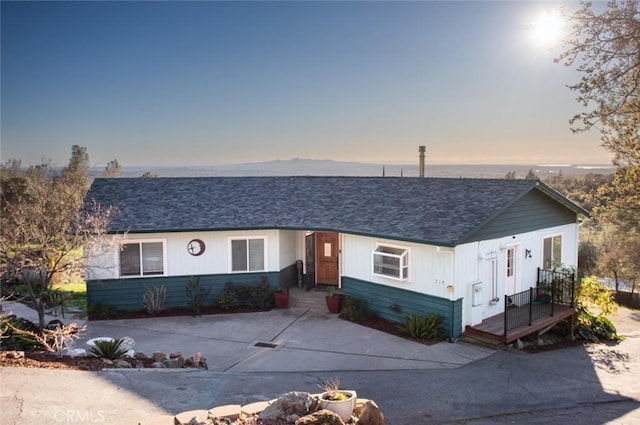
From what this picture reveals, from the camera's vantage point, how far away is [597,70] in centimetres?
1324

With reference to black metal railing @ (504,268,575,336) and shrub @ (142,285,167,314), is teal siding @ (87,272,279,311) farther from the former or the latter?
black metal railing @ (504,268,575,336)

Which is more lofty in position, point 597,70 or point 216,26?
point 216,26

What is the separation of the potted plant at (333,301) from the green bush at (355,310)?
0.40 meters

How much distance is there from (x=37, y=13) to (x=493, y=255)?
62.4ft

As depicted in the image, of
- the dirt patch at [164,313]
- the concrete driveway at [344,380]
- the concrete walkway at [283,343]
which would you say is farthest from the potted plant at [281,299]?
the concrete driveway at [344,380]

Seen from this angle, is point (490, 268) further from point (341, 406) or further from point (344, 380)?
point (341, 406)

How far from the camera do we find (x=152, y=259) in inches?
613

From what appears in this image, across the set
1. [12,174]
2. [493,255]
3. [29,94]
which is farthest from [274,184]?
[12,174]

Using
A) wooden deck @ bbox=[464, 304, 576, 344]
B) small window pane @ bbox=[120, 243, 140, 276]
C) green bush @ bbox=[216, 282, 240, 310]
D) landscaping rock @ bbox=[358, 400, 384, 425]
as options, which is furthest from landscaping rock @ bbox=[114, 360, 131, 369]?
wooden deck @ bbox=[464, 304, 576, 344]

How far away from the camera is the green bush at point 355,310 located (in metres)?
14.4

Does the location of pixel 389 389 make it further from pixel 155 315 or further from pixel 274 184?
pixel 274 184

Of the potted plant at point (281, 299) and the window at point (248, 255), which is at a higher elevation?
the window at point (248, 255)

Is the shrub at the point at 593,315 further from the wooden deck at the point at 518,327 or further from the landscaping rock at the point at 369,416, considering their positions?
the landscaping rock at the point at 369,416

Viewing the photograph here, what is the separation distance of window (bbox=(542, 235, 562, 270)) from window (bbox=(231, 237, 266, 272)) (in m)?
9.50
